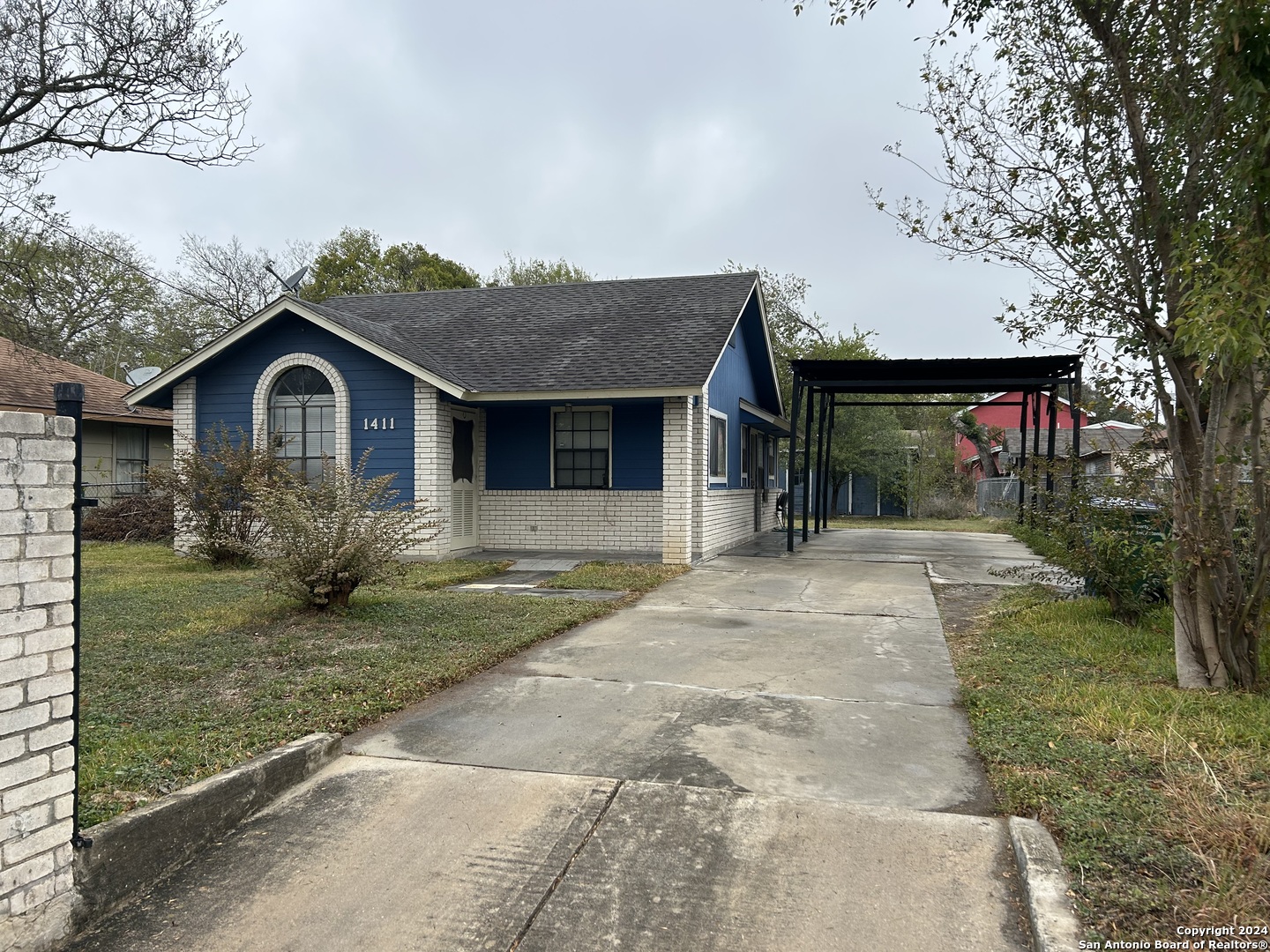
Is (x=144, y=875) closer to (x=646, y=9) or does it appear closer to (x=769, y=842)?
(x=769, y=842)

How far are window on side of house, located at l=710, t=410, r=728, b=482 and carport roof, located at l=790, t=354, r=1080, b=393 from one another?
5.80 feet

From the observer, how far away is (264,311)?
12953 millimetres

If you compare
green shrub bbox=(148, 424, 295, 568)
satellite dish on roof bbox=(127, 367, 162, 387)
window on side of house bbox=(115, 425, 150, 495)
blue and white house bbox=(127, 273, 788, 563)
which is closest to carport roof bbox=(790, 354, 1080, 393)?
blue and white house bbox=(127, 273, 788, 563)

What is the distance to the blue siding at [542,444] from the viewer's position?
13680 millimetres

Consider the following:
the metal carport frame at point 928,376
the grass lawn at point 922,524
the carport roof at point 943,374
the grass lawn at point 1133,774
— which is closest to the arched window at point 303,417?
the metal carport frame at point 928,376

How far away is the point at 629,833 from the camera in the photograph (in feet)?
11.1

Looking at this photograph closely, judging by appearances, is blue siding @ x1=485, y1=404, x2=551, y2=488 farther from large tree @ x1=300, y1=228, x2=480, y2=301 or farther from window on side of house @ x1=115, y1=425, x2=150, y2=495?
large tree @ x1=300, y1=228, x2=480, y2=301

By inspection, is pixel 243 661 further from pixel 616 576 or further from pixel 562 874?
pixel 616 576

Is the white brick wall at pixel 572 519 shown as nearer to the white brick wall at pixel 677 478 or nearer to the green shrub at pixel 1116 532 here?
the white brick wall at pixel 677 478

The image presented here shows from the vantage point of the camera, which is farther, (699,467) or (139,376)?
(139,376)

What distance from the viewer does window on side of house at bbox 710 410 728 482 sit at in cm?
1446

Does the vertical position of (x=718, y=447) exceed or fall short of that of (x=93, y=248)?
it falls short

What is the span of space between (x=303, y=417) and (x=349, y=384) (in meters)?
1.07

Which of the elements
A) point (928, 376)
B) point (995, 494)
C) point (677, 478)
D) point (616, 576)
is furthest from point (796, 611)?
point (995, 494)
